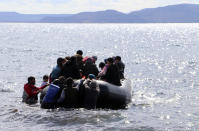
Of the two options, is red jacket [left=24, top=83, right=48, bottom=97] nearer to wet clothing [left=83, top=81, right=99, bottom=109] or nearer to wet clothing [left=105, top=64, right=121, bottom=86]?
wet clothing [left=83, top=81, right=99, bottom=109]

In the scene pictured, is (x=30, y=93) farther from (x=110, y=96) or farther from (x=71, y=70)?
(x=110, y=96)

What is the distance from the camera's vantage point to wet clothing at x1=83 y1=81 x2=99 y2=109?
14797mm

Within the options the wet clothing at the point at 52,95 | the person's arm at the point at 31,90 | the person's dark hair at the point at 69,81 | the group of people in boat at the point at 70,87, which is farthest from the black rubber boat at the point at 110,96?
the person's arm at the point at 31,90

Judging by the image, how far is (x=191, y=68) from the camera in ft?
136

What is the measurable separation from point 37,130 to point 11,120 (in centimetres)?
174

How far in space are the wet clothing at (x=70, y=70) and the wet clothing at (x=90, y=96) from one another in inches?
46.2

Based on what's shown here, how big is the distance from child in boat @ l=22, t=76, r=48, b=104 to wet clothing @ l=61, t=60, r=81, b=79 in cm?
108

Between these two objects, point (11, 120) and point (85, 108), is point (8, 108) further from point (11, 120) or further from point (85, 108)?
point (85, 108)

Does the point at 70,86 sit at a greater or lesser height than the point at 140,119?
greater

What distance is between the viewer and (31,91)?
16453mm

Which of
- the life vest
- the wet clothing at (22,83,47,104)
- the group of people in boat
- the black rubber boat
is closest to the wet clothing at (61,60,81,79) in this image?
the group of people in boat

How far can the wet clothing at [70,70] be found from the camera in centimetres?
1600

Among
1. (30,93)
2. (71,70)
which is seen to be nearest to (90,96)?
(71,70)

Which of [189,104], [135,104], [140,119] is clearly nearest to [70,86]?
[140,119]
